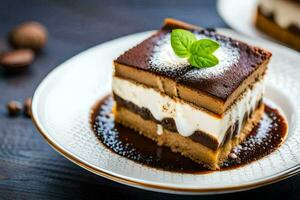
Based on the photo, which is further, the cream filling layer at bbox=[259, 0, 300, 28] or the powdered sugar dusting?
the cream filling layer at bbox=[259, 0, 300, 28]

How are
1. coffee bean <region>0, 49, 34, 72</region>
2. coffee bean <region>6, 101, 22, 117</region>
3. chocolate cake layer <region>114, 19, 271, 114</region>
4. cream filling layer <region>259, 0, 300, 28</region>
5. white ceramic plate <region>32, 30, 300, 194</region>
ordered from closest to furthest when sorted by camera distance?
white ceramic plate <region>32, 30, 300, 194</region> < chocolate cake layer <region>114, 19, 271, 114</region> < coffee bean <region>6, 101, 22, 117</region> < coffee bean <region>0, 49, 34, 72</region> < cream filling layer <region>259, 0, 300, 28</region>

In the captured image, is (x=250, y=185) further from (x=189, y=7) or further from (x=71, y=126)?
(x=189, y=7)

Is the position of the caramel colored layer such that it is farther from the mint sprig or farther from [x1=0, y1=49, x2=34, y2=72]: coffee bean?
[x1=0, y1=49, x2=34, y2=72]: coffee bean

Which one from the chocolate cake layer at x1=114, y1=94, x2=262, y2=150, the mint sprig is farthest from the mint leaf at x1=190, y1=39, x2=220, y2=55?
the chocolate cake layer at x1=114, y1=94, x2=262, y2=150

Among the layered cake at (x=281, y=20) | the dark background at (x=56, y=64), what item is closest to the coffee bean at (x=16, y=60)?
the dark background at (x=56, y=64)

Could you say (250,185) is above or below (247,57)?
below

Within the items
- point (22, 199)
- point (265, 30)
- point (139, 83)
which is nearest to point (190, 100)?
point (139, 83)

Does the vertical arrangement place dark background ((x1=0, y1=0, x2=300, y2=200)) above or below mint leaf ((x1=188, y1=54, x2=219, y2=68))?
below

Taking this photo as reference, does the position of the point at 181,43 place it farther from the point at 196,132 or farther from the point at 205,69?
the point at 196,132
